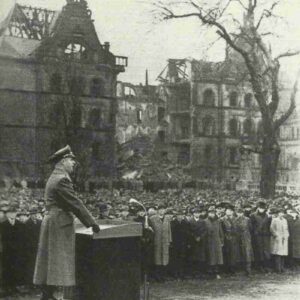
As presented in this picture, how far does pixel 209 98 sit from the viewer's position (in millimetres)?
13734

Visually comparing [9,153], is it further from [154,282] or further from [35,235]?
[154,282]

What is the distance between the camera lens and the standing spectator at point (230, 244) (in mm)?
7859

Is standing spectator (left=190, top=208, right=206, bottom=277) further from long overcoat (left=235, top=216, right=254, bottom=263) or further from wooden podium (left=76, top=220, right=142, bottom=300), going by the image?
wooden podium (left=76, top=220, right=142, bottom=300)

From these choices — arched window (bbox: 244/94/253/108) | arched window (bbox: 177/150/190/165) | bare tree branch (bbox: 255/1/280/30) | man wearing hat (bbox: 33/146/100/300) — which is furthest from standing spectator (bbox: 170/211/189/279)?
arched window (bbox: 244/94/253/108)

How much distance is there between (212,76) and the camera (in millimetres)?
13625

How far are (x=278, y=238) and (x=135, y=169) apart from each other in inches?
311

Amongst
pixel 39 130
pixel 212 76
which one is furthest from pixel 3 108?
pixel 212 76

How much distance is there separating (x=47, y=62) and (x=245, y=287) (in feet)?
17.1

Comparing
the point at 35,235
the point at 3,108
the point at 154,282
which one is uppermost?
the point at 3,108

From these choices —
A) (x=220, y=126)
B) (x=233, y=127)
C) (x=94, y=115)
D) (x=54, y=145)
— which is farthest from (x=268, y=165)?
(x=54, y=145)

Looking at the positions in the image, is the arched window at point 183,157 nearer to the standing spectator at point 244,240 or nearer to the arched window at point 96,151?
the arched window at point 96,151

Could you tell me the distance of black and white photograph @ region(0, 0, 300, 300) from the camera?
3898 millimetres

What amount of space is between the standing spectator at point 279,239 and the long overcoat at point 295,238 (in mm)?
172

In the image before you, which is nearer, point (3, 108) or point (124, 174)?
point (3, 108)
